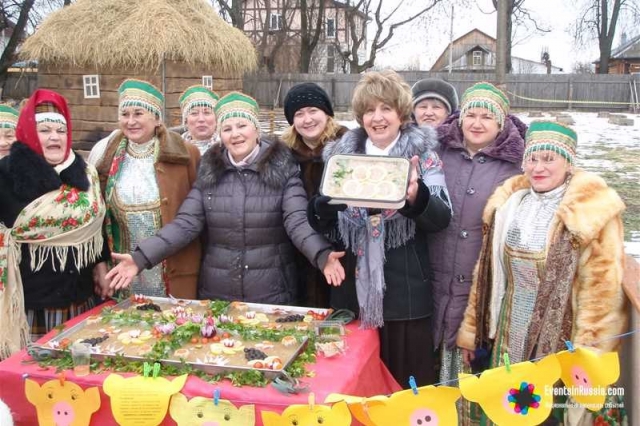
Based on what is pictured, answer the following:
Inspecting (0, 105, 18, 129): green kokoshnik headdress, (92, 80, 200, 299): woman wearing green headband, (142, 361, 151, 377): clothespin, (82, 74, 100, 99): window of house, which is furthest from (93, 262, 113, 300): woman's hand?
(82, 74, 100, 99): window of house

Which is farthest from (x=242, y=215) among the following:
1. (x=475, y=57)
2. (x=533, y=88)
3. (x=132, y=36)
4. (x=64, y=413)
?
(x=475, y=57)

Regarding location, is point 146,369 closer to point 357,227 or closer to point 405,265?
point 357,227

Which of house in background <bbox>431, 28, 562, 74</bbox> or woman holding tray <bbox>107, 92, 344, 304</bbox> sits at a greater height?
house in background <bbox>431, 28, 562, 74</bbox>

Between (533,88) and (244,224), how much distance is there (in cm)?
2662

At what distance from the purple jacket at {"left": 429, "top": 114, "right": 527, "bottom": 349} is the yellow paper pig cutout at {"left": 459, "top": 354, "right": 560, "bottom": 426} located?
0.79 meters

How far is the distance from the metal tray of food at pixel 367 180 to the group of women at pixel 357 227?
8 cm

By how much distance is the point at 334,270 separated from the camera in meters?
2.83

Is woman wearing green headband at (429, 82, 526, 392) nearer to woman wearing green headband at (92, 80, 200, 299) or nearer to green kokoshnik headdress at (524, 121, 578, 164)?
green kokoshnik headdress at (524, 121, 578, 164)

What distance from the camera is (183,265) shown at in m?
3.38

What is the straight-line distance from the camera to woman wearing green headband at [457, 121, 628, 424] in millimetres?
2436

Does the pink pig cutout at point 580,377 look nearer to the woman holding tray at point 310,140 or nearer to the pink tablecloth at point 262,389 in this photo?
the pink tablecloth at point 262,389

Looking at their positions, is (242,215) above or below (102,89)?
below

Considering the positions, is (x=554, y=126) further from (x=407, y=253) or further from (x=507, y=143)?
(x=407, y=253)

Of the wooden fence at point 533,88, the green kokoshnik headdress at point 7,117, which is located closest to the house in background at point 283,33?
the wooden fence at point 533,88
